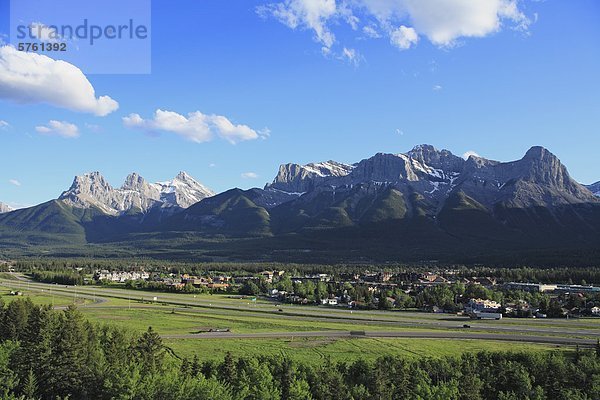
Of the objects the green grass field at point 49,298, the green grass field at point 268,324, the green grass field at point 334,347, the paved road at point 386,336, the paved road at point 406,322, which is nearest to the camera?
the green grass field at point 334,347

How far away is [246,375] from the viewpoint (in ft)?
134

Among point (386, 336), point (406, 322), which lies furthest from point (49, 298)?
point (386, 336)

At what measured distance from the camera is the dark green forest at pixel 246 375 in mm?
35656

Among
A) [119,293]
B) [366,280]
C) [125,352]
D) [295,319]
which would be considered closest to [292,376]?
[125,352]

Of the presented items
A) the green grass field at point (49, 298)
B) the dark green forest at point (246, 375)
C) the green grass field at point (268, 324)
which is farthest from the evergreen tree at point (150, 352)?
the green grass field at point (49, 298)

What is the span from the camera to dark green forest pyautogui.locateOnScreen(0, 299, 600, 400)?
1404 inches

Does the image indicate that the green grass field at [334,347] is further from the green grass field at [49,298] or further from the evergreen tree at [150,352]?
the green grass field at [49,298]

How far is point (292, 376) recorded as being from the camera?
40875 millimetres

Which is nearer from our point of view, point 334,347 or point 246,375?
point 246,375

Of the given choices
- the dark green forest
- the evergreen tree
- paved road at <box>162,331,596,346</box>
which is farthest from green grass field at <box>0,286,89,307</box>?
the evergreen tree

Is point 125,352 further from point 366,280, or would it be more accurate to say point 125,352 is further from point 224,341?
point 366,280

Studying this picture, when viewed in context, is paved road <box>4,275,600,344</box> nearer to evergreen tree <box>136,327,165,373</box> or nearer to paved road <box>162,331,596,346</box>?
paved road <box>162,331,596,346</box>

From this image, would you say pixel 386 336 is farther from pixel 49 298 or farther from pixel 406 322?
pixel 49 298

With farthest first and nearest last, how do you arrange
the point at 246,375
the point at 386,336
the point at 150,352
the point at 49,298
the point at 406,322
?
the point at 49,298
the point at 406,322
the point at 386,336
the point at 150,352
the point at 246,375
